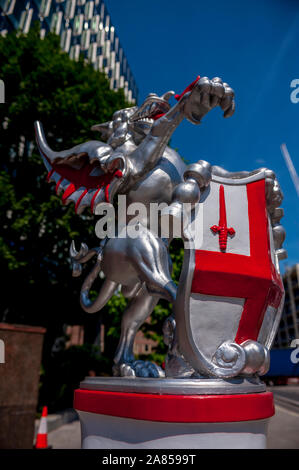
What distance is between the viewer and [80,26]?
21.3 metres

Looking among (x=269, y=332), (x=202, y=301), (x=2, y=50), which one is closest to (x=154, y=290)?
(x=202, y=301)

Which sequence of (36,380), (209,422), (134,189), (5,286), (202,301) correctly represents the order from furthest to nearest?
(5,286) → (36,380) → (134,189) → (202,301) → (209,422)

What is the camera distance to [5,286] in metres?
7.73

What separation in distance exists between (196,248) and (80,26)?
950 inches

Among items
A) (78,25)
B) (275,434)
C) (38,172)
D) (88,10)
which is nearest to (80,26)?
(78,25)

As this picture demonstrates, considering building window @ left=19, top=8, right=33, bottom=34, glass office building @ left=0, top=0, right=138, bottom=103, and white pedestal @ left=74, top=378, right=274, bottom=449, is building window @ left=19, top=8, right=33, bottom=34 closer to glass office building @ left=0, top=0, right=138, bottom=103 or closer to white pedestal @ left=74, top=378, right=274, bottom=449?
glass office building @ left=0, top=0, right=138, bottom=103

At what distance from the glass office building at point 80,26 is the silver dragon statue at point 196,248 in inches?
457

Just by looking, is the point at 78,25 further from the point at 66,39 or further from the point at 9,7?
the point at 9,7

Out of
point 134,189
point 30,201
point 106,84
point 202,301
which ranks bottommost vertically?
point 202,301

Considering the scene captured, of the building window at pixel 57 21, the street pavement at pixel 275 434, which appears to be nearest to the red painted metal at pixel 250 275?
the street pavement at pixel 275 434

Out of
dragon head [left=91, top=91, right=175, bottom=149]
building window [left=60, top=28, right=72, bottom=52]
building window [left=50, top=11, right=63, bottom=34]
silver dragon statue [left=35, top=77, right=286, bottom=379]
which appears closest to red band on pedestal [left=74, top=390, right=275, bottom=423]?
silver dragon statue [left=35, top=77, right=286, bottom=379]

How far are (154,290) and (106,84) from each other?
Answer: 8.56 metres

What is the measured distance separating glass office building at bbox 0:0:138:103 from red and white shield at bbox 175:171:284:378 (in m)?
12.2
